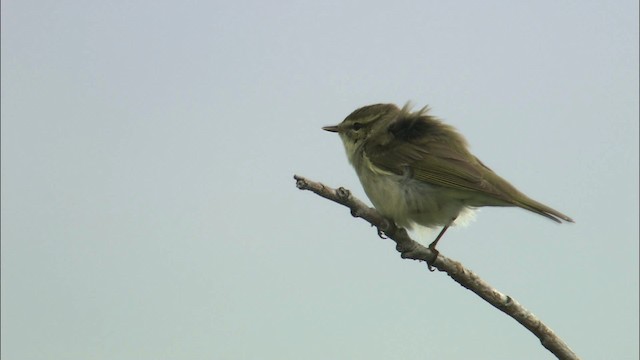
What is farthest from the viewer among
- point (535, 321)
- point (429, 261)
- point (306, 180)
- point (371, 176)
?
point (371, 176)

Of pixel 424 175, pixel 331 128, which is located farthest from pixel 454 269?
pixel 331 128

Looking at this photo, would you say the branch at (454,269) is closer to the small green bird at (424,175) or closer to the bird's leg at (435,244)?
the bird's leg at (435,244)

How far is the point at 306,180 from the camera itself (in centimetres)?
350

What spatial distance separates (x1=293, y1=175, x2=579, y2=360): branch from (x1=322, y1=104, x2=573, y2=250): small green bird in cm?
32

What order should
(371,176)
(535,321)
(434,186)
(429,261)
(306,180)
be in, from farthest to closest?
(371,176) < (434,186) < (429,261) < (535,321) < (306,180)

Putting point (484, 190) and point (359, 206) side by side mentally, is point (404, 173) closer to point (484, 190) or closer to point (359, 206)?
point (484, 190)

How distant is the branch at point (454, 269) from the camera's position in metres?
3.66

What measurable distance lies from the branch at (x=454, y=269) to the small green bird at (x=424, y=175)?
1.06 ft

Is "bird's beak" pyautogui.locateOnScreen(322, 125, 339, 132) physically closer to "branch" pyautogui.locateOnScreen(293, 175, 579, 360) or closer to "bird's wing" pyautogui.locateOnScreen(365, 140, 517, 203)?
"bird's wing" pyautogui.locateOnScreen(365, 140, 517, 203)

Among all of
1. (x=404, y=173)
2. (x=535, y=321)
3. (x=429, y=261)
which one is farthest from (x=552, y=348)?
(x=404, y=173)

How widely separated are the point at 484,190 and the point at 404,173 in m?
0.59

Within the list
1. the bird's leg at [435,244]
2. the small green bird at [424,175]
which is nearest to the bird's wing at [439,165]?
the small green bird at [424,175]

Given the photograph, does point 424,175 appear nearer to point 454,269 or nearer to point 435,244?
point 435,244

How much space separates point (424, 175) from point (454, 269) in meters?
1.07
